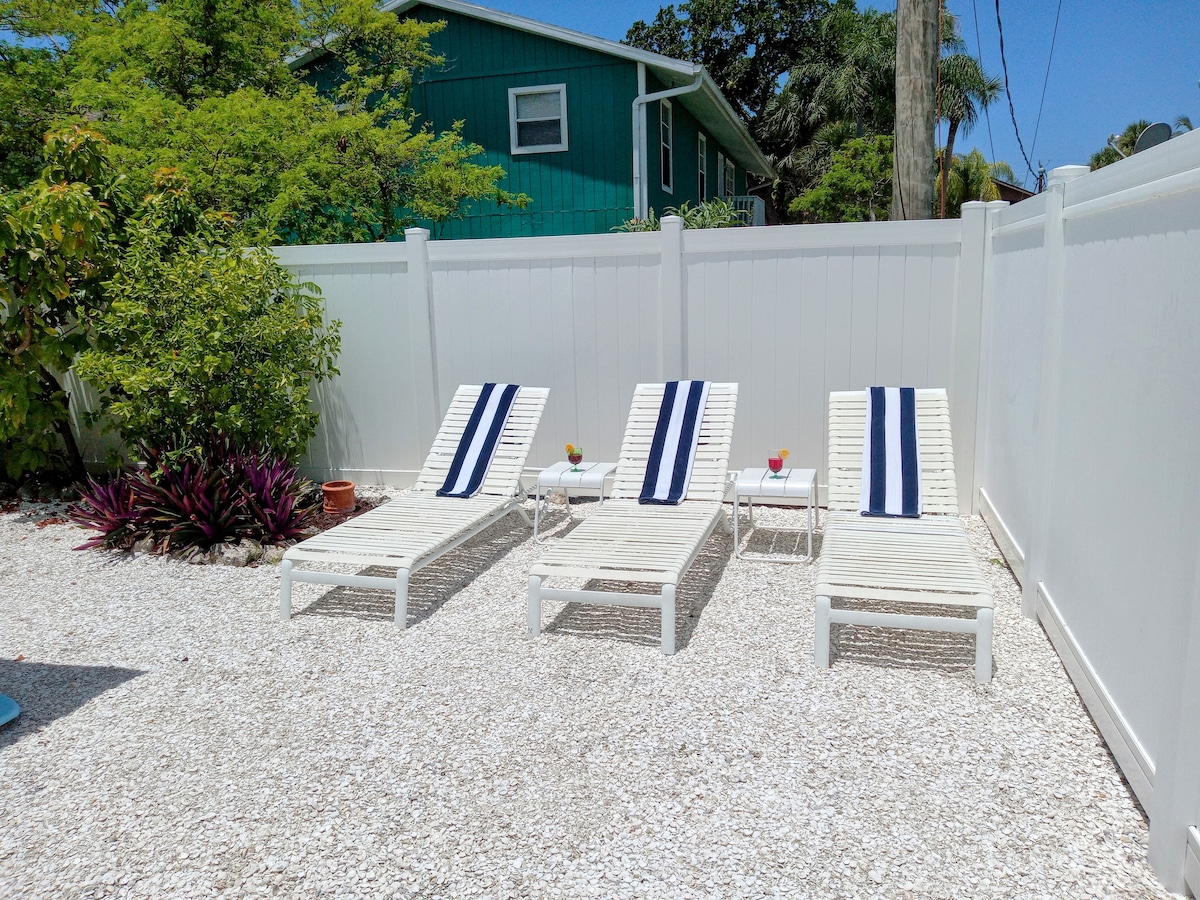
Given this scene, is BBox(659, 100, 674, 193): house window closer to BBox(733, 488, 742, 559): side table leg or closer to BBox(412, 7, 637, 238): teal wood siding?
BBox(412, 7, 637, 238): teal wood siding

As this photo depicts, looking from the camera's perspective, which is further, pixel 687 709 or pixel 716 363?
pixel 716 363

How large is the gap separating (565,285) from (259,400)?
2.56m

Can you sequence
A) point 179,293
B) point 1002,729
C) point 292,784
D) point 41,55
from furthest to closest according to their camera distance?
point 41,55 → point 179,293 → point 1002,729 → point 292,784

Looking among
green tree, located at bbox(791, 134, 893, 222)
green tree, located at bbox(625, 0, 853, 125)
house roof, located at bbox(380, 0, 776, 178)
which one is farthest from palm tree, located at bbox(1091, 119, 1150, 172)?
house roof, located at bbox(380, 0, 776, 178)

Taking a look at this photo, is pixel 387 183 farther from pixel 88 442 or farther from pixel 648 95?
pixel 88 442

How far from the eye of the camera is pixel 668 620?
402 centimetres

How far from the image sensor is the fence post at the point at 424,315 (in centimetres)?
692

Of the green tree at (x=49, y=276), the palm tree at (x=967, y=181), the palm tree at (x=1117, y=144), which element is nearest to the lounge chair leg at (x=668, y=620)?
the green tree at (x=49, y=276)

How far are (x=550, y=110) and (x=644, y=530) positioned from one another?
10209mm

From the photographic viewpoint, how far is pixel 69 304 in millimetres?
6629

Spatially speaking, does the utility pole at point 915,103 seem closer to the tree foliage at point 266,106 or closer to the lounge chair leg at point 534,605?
the lounge chair leg at point 534,605

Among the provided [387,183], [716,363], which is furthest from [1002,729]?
[387,183]

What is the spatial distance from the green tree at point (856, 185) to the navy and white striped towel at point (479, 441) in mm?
18367

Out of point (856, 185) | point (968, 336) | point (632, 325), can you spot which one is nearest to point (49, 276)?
point (632, 325)
